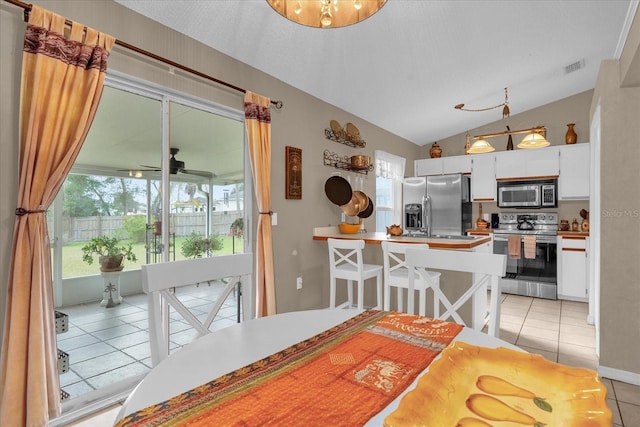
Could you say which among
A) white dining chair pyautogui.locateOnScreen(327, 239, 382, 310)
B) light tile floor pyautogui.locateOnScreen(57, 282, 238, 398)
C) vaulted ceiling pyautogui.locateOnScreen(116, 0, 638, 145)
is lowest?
light tile floor pyautogui.locateOnScreen(57, 282, 238, 398)

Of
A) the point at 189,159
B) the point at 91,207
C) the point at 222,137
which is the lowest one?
the point at 91,207

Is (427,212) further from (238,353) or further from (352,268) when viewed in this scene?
(238,353)

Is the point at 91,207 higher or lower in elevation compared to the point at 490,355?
higher

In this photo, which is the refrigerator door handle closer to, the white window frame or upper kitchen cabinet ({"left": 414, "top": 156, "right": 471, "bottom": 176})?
the white window frame

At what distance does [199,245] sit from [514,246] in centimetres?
418

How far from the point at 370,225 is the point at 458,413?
420cm

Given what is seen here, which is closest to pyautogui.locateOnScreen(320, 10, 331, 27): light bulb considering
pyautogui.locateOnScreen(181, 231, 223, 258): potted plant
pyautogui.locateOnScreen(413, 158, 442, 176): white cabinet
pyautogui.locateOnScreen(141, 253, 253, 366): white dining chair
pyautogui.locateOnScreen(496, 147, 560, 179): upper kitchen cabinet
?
pyautogui.locateOnScreen(141, 253, 253, 366): white dining chair

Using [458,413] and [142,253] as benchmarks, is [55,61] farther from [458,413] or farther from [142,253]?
[458,413]

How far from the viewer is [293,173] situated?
11.2ft

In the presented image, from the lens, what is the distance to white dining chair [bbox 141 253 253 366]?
1188 millimetres

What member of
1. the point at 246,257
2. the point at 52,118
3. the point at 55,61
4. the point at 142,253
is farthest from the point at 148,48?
the point at 246,257

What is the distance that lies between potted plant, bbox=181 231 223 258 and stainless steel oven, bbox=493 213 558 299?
143 inches

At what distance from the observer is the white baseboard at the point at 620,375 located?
8.02ft

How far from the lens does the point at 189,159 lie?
276 cm
